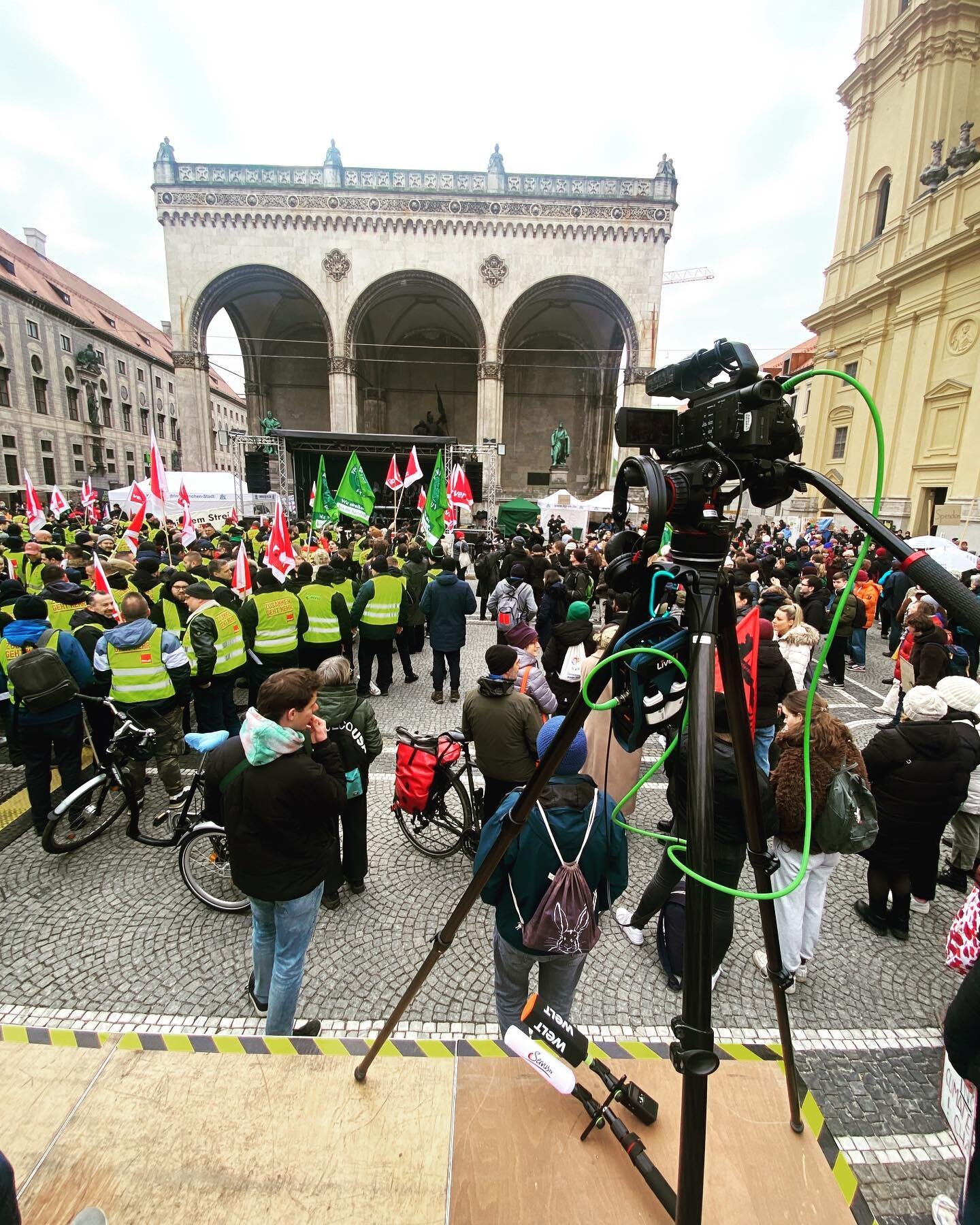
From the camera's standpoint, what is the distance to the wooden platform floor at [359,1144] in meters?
1.42

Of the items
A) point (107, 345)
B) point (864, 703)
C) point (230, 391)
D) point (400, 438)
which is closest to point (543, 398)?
point (400, 438)

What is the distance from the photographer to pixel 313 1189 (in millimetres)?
1476

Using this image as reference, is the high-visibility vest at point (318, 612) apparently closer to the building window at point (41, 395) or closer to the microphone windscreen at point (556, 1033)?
the microphone windscreen at point (556, 1033)

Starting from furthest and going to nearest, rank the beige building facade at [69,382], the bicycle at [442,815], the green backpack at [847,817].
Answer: the beige building facade at [69,382] → the bicycle at [442,815] → the green backpack at [847,817]

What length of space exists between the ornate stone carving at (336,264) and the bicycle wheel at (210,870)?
3142 centimetres

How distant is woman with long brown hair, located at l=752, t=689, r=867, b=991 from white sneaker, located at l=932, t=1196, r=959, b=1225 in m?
0.95

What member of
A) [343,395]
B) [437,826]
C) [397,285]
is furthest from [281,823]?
[397,285]

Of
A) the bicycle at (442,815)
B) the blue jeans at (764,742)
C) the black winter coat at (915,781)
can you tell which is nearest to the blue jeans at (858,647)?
the blue jeans at (764,742)

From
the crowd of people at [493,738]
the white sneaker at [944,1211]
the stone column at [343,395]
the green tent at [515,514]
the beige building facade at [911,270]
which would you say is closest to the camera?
the white sneaker at [944,1211]

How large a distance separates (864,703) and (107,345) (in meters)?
59.6

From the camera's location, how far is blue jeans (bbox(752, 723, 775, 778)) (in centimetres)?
527

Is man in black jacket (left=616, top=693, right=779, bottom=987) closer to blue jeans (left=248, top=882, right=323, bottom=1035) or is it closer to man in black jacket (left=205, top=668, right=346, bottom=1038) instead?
man in black jacket (left=205, top=668, right=346, bottom=1038)

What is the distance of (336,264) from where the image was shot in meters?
28.4

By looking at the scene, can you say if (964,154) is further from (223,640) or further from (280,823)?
(280,823)
